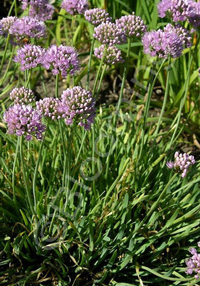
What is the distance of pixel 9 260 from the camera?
A: 2279mm

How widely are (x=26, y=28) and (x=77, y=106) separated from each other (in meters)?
0.75

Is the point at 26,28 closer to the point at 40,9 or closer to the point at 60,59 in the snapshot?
the point at 40,9

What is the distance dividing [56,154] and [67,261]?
0.68 m

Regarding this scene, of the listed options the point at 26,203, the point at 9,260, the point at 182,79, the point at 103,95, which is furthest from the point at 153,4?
the point at 9,260

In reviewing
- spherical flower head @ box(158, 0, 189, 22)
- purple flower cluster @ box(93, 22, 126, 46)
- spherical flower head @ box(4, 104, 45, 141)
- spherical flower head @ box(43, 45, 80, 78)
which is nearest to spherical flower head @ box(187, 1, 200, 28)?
spherical flower head @ box(158, 0, 189, 22)

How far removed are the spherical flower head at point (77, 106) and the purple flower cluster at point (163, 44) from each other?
0.47m

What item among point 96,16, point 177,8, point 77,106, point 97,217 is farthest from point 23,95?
point 177,8

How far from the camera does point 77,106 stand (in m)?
1.80

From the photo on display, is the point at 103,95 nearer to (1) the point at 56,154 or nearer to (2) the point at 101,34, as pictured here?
(1) the point at 56,154

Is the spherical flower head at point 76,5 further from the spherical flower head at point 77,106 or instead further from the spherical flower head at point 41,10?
the spherical flower head at point 77,106

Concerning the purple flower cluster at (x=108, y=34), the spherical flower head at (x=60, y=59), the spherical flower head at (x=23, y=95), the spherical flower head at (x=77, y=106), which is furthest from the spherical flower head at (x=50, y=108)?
the purple flower cluster at (x=108, y=34)

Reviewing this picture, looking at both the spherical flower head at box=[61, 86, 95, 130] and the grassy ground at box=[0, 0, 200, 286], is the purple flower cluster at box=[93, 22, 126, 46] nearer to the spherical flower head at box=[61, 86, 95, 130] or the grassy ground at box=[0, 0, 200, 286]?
the grassy ground at box=[0, 0, 200, 286]

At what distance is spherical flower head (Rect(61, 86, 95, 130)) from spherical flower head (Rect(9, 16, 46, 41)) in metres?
0.64

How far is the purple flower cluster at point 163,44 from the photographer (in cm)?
208
